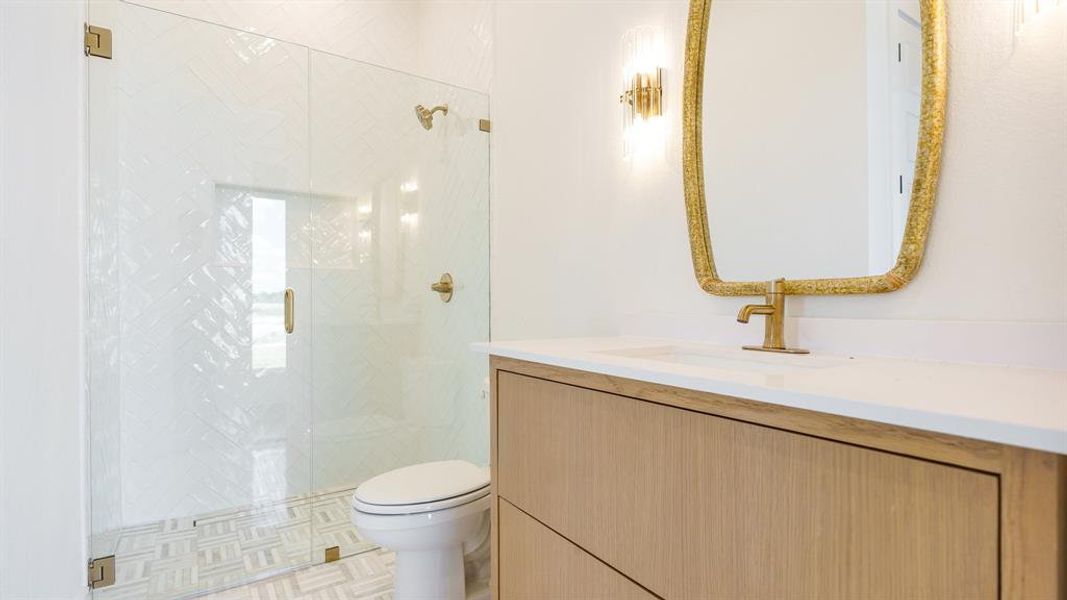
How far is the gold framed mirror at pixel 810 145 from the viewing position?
978 millimetres

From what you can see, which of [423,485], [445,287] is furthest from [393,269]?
[423,485]

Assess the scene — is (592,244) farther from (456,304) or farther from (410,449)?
(410,449)

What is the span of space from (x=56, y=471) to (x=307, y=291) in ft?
3.30

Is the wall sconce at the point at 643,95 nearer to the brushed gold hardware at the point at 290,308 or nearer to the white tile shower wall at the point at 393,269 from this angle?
the white tile shower wall at the point at 393,269

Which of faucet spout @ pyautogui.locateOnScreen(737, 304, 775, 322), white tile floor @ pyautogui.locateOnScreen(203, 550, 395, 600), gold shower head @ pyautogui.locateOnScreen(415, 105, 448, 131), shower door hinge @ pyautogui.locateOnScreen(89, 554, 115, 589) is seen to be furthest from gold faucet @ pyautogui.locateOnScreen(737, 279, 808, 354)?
shower door hinge @ pyautogui.locateOnScreen(89, 554, 115, 589)

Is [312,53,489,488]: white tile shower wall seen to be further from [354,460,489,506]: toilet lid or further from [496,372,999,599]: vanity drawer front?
[496,372,999,599]: vanity drawer front

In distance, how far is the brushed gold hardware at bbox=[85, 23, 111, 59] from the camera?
1.77 metres

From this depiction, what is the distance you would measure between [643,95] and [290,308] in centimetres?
167

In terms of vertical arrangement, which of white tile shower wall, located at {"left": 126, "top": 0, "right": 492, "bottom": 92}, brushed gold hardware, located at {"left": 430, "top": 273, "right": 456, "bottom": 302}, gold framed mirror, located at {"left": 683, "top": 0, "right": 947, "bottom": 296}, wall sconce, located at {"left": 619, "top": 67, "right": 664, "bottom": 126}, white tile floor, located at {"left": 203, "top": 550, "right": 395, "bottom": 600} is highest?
white tile shower wall, located at {"left": 126, "top": 0, "right": 492, "bottom": 92}

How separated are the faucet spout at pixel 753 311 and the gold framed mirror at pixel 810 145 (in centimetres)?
9

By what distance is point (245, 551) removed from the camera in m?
2.07

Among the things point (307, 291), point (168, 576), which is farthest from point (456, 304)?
point (168, 576)

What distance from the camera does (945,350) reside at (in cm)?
93

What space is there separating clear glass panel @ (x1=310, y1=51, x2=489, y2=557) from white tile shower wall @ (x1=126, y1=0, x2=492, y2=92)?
0.26 meters
